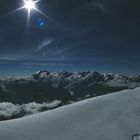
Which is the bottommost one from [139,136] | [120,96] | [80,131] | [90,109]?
[139,136]

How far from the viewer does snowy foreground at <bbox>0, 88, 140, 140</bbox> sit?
8.29 metres

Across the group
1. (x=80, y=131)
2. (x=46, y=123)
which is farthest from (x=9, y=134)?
(x=80, y=131)

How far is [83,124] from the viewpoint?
977 cm

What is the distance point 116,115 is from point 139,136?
2.57m

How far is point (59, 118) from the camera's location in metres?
10.5

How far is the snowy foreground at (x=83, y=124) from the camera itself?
829 centimetres

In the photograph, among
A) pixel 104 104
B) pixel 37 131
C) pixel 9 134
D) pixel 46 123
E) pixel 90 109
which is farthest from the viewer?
pixel 104 104

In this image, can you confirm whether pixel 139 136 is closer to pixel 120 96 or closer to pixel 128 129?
pixel 128 129

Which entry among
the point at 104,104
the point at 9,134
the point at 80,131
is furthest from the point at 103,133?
the point at 104,104

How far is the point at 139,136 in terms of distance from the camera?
831 centimetres

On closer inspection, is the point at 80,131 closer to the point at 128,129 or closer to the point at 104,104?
the point at 128,129

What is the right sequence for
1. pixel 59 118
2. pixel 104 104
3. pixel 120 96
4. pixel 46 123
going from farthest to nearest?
pixel 120 96, pixel 104 104, pixel 59 118, pixel 46 123

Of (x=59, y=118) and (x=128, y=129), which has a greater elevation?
(x=59, y=118)

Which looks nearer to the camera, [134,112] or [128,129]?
[128,129]
